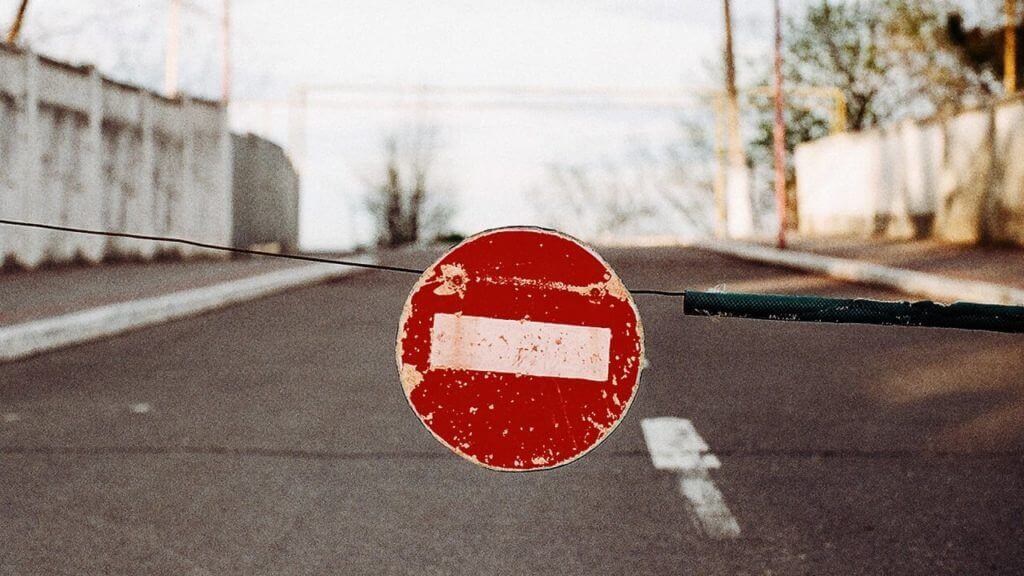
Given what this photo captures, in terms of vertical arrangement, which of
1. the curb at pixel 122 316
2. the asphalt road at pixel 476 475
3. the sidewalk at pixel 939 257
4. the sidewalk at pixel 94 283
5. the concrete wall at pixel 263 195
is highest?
the concrete wall at pixel 263 195

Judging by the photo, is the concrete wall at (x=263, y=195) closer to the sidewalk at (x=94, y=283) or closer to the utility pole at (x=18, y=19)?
the sidewalk at (x=94, y=283)

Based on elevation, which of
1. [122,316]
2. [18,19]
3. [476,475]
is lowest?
[476,475]

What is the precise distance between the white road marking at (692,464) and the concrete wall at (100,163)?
1274 centimetres

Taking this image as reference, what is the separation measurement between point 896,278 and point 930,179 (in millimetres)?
10178

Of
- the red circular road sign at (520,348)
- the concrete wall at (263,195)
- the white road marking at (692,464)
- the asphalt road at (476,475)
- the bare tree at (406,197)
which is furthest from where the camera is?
the bare tree at (406,197)

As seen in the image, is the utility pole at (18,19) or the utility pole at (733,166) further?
the utility pole at (733,166)

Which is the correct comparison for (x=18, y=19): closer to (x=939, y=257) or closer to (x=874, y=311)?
(x=939, y=257)

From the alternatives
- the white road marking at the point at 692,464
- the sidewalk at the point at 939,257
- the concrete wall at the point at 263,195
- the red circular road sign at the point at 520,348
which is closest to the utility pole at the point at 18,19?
the concrete wall at the point at 263,195

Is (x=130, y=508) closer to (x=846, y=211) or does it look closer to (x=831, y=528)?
(x=831, y=528)

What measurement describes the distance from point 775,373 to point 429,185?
7110 centimetres

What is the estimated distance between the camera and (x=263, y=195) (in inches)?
1312

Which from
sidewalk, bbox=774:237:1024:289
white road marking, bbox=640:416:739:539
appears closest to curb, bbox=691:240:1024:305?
sidewalk, bbox=774:237:1024:289

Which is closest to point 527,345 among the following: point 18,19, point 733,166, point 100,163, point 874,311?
point 874,311

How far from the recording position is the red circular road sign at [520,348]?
241cm
